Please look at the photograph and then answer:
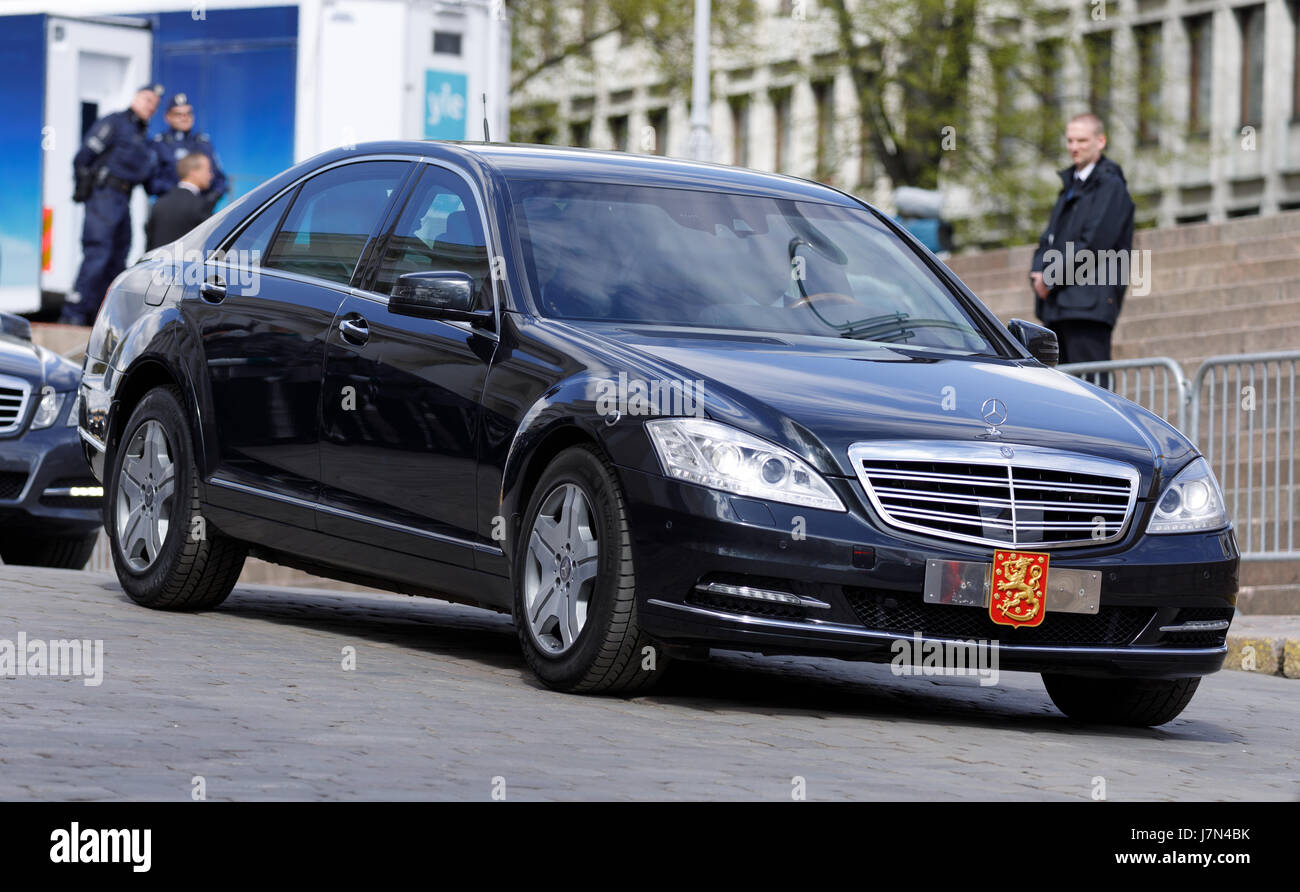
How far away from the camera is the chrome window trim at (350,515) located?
838 cm

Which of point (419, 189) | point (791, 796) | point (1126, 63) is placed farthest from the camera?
point (1126, 63)

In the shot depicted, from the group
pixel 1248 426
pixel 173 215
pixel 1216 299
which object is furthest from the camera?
pixel 1216 299

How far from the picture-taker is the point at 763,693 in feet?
28.4

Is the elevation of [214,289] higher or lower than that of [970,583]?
higher

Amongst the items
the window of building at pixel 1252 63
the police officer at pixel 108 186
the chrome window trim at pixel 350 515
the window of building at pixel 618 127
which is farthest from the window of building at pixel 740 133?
the chrome window trim at pixel 350 515

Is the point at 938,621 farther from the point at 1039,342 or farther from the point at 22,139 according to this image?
the point at 22,139

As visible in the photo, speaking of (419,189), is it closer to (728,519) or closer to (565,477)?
(565,477)

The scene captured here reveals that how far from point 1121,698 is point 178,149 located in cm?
1554

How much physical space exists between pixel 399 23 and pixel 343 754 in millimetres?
16535

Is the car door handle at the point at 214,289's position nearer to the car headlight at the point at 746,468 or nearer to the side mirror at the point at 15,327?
the car headlight at the point at 746,468

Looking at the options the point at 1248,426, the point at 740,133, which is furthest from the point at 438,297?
the point at 740,133

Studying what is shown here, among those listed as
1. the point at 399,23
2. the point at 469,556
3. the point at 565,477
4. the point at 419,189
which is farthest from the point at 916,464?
the point at 399,23

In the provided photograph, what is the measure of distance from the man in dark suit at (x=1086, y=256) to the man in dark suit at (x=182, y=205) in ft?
26.1

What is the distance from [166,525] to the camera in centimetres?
996
